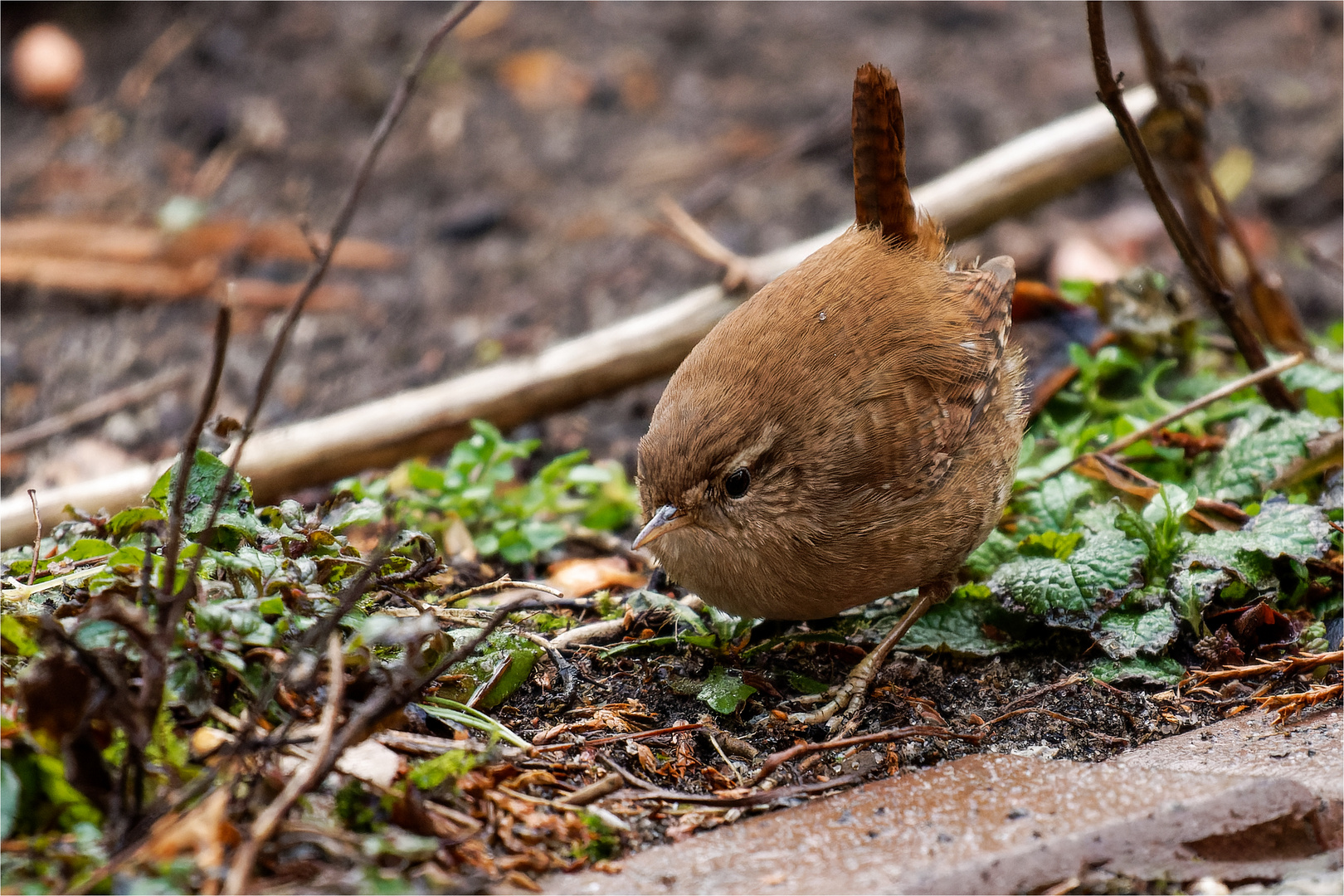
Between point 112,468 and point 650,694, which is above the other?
point 112,468

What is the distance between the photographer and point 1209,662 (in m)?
3.23

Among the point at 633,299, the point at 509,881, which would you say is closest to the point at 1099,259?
the point at 633,299

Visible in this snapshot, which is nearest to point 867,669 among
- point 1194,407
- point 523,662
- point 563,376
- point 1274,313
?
point 523,662

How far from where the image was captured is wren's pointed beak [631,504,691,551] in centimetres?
308

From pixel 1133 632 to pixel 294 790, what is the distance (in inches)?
88.7

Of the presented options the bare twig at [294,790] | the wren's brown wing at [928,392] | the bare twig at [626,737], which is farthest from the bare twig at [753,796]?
the wren's brown wing at [928,392]

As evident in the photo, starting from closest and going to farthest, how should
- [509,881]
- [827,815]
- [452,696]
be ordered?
1. [509,881]
2. [827,815]
3. [452,696]

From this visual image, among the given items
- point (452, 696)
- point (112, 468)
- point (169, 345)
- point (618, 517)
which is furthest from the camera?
point (169, 345)

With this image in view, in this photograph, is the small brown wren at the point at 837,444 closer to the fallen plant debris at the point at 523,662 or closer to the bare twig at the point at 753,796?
the fallen plant debris at the point at 523,662

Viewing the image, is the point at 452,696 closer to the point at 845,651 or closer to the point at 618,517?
the point at 845,651

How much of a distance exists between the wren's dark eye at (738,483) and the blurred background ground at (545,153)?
248 cm

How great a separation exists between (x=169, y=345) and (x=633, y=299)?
2551mm

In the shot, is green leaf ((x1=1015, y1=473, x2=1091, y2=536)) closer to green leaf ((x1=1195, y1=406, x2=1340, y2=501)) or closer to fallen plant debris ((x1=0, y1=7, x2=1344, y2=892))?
fallen plant debris ((x1=0, y1=7, x2=1344, y2=892))

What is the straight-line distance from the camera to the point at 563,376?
204 inches
